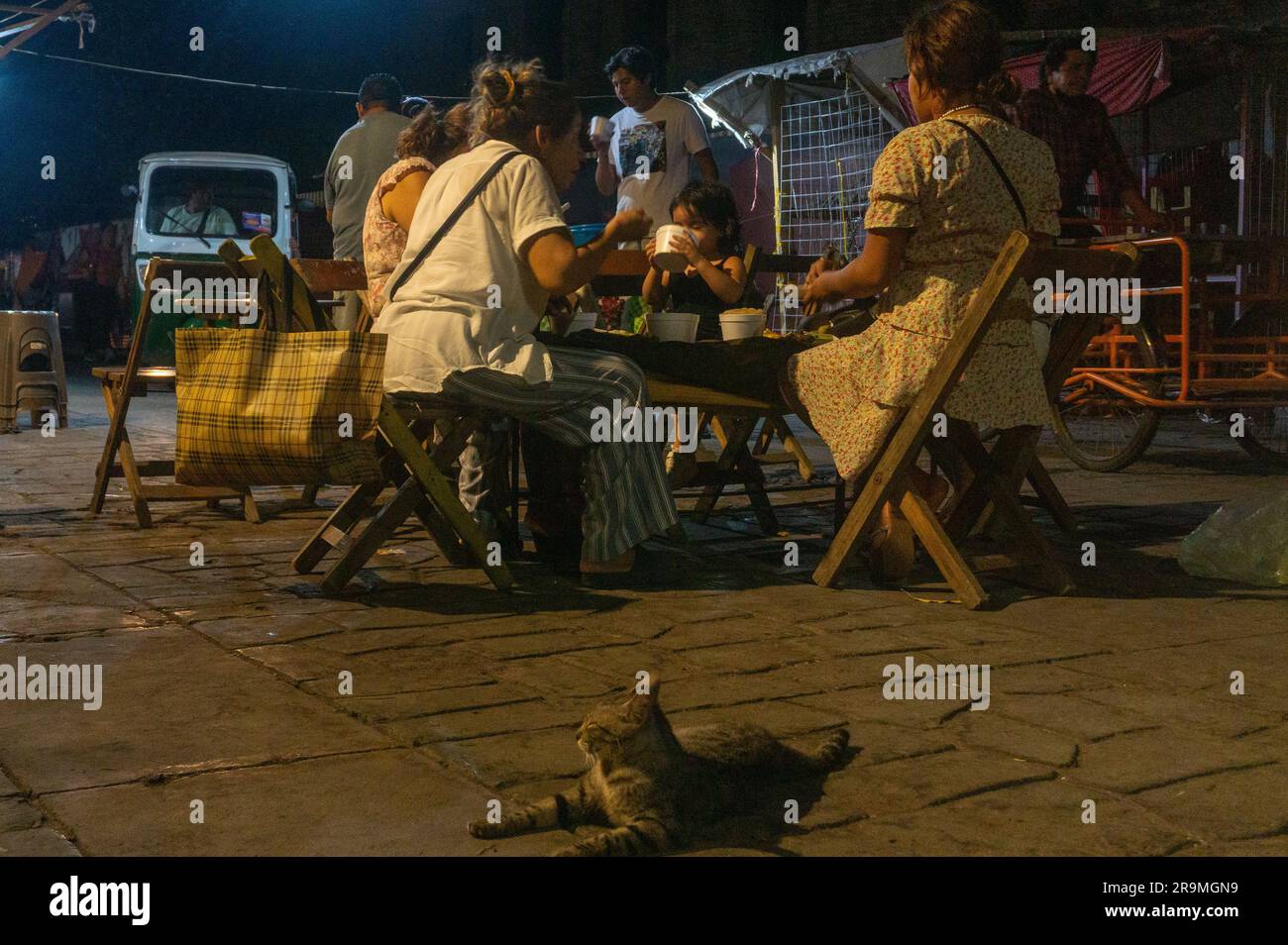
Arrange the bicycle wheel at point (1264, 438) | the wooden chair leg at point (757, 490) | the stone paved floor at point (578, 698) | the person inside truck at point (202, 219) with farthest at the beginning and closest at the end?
the person inside truck at point (202, 219) < the bicycle wheel at point (1264, 438) < the wooden chair leg at point (757, 490) < the stone paved floor at point (578, 698)

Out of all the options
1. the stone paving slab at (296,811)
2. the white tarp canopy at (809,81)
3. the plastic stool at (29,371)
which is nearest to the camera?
the stone paving slab at (296,811)

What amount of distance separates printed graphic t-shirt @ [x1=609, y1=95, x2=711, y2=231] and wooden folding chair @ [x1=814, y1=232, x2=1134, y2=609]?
135 inches

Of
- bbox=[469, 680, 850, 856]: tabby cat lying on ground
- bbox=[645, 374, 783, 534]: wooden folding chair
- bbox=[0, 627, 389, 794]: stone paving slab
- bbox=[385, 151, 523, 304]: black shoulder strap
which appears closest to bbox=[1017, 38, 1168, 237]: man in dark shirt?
bbox=[645, 374, 783, 534]: wooden folding chair

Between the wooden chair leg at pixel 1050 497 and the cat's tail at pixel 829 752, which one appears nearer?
the cat's tail at pixel 829 752

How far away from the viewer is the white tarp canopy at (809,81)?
13398mm

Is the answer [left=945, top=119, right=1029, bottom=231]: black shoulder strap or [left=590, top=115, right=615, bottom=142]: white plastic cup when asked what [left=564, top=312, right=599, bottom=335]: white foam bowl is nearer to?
[left=945, top=119, right=1029, bottom=231]: black shoulder strap

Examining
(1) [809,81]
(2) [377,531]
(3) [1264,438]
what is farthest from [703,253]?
(1) [809,81]

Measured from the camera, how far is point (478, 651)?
13.5 ft

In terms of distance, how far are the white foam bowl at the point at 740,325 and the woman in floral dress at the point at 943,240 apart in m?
0.47

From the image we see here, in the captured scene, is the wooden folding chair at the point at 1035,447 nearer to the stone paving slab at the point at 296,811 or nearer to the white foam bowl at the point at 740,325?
the white foam bowl at the point at 740,325

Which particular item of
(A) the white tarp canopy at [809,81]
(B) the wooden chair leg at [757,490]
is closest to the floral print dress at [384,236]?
(B) the wooden chair leg at [757,490]

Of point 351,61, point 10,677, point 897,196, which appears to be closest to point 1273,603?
point 897,196

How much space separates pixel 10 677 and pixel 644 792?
203cm
